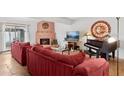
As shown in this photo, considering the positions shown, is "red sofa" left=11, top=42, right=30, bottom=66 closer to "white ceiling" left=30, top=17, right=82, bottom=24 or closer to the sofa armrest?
"white ceiling" left=30, top=17, right=82, bottom=24

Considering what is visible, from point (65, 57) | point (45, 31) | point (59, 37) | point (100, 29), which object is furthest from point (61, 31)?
point (100, 29)

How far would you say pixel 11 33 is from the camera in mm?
2576

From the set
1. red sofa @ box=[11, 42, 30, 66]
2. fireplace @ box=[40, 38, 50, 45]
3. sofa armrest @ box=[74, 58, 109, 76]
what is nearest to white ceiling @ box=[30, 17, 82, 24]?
fireplace @ box=[40, 38, 50, 45]

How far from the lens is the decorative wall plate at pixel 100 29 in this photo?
2.50 metres

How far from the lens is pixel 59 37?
2.57 m

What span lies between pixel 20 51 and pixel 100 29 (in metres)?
1.06

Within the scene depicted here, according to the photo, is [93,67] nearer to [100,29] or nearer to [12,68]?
[100,29]

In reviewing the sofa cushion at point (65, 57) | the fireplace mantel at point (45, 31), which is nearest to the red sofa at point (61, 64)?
the sofa cushion at point (65, 57)

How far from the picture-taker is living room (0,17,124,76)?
2502 millimetres

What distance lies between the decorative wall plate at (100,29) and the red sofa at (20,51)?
2.82 feet

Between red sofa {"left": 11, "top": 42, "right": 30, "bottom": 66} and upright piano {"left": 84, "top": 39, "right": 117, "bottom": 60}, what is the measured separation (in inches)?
31.2

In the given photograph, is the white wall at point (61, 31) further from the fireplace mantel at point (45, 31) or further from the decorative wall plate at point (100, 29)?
the decorative wall plate at point (100, 29)
